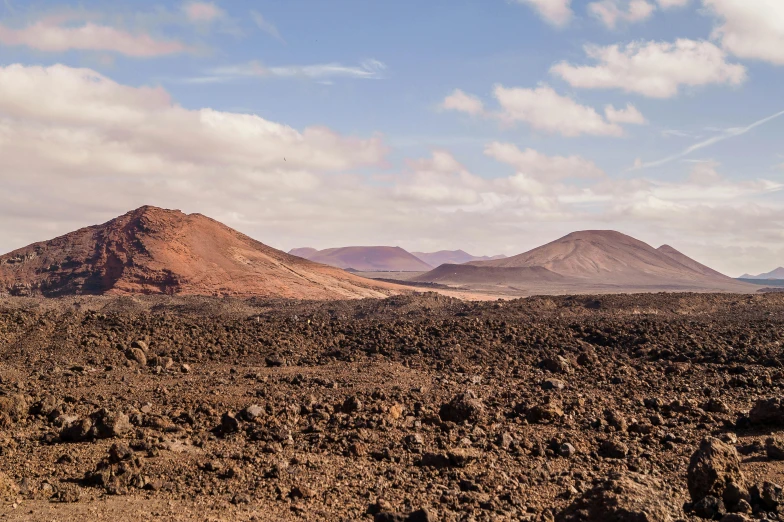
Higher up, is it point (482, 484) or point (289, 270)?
point (289, 270)

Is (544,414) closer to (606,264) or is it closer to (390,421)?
(390,421)

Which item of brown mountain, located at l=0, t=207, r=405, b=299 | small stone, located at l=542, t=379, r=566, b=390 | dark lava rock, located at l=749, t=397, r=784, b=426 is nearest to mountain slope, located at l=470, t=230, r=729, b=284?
brown mountain, located at l=0, t=207, r=405, b=299

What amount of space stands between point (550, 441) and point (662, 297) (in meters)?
24.3

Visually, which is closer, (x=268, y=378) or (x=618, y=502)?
(x=618, y=502)

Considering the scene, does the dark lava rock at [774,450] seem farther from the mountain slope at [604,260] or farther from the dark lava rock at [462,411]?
the mountain slope at [604,260]

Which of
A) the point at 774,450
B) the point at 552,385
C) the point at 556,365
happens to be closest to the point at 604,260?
the point at 556,365

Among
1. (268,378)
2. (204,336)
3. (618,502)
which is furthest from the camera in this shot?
(204,336)

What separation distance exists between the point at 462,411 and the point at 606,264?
14682cm

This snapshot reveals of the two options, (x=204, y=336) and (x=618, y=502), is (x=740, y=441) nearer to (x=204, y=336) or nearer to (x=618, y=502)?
(x=618, y=502)

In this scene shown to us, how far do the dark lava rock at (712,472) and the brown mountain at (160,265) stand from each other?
40.2 metres

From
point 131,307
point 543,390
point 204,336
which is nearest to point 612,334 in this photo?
point 543,390

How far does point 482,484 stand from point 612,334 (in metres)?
11.3

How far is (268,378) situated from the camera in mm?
12992

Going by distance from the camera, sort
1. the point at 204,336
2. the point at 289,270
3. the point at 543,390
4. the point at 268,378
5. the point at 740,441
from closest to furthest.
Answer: the point at 740,441
the point at 543,390
the point at 268,378
the point at 204,336
the point at 289,270
